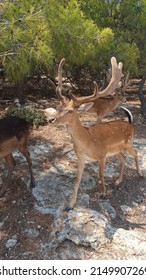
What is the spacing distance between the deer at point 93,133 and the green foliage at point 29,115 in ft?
8.12

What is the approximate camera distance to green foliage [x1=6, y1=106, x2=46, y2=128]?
799 centimetres

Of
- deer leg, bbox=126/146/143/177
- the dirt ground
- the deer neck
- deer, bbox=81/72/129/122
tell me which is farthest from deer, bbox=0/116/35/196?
deer, bbox=81/72/129/122

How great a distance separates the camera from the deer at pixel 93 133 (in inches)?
183

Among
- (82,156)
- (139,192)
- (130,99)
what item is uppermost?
(82,156)

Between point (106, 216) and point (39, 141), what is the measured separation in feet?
8.49

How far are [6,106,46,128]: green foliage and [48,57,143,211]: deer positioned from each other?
2.48 m

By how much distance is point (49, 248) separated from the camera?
4559 mm

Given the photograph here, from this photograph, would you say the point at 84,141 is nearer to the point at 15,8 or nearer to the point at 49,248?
the point at 49,248

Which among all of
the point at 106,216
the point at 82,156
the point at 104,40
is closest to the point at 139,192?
the point at 106,216

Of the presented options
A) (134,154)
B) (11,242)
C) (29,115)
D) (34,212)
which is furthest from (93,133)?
(29,115)

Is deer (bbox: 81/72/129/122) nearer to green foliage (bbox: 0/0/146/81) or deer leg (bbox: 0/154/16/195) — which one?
green foliage (bbox: 0/0/146/81)

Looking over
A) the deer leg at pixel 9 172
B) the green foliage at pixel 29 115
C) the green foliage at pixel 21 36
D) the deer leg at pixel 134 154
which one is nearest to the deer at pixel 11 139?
the deer leg at pixel 9 172

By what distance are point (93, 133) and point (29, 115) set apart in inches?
122

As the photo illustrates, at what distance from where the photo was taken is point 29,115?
813cm
